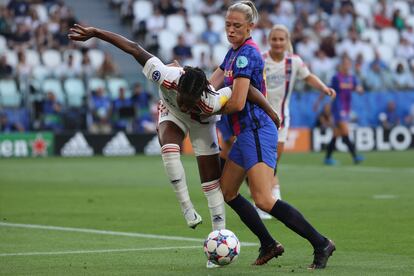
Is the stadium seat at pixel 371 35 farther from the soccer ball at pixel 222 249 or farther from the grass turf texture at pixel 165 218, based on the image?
the soccer ball at pixel 222 249

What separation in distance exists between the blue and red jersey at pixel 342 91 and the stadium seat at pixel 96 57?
792 centimetres

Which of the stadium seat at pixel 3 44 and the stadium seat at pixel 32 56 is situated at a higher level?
the stadium seat at pixel 3 44

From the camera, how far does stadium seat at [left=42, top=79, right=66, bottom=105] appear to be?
29906 millimetres

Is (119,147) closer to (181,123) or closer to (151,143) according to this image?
(151,143)

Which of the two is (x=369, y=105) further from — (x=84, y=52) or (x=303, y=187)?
(x=303, y=187)

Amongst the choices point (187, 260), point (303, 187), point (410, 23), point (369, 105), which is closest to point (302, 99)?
point (369, 105)

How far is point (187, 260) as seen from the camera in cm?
985

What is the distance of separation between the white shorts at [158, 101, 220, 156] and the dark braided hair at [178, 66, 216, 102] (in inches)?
26.8

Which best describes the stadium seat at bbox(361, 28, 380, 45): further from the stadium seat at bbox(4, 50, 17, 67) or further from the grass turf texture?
the stadium seat at bbox(4, 50, 17, 67)

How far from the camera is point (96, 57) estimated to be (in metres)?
31.6

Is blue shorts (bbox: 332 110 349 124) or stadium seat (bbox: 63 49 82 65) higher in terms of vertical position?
stadium seat (bbox: 63 49 82 65)

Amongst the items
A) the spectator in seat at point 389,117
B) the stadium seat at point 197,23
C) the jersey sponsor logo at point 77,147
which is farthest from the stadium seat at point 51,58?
the spectator in seat at point 389,117

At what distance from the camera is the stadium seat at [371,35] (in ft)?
123

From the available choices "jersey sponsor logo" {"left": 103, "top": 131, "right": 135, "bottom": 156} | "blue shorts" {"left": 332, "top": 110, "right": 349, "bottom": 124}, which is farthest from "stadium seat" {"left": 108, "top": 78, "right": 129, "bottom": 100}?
"blue shorts" {"left": 332, "top": 110, "right": 349, "bottom": 124}
